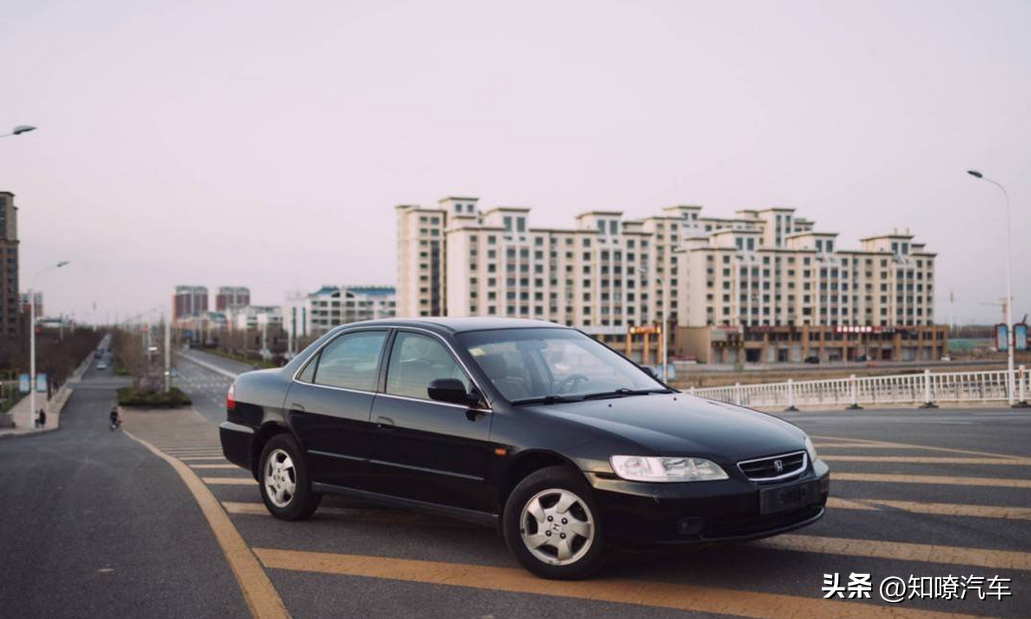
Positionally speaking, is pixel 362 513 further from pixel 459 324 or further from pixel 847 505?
pixel 847 505

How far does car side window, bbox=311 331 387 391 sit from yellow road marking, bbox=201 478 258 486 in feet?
6.48

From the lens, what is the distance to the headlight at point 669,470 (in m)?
4.66

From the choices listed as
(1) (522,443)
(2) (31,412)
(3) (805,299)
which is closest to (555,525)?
(1) (522,443)

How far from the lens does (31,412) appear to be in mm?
55188

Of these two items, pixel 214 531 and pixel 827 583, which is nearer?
pixel 827 583

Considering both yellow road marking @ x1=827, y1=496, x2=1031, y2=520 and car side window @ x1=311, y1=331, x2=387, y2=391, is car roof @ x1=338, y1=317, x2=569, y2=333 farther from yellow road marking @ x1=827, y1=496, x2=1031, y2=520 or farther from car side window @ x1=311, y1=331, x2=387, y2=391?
yellow road marking @ x1=827, y1=496, x2=1031, y2=520

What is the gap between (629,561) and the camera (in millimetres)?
5238

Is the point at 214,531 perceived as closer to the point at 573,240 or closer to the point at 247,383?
the point at 247,383

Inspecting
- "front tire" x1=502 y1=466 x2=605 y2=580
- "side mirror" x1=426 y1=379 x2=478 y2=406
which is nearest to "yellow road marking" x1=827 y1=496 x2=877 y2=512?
"front tire" x1=502 y1=466 x2=605 y2=580

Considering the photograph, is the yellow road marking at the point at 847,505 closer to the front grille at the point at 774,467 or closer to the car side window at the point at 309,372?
the front grille at the point at 774,467

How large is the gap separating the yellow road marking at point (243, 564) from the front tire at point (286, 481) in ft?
1.19

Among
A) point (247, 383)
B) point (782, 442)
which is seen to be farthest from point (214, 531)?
point (782, 442)

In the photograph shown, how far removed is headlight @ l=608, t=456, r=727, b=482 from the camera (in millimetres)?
4656

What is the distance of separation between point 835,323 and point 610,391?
471ft
